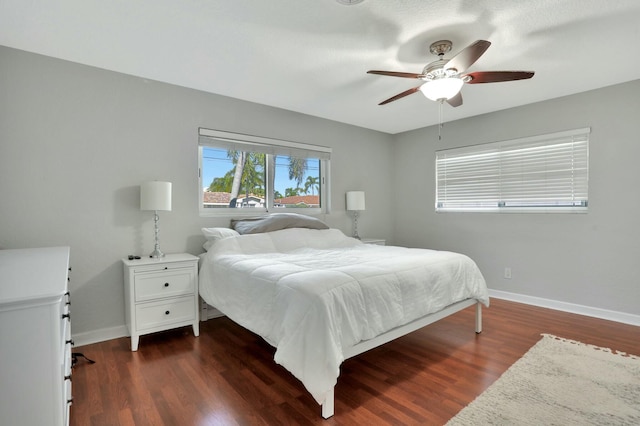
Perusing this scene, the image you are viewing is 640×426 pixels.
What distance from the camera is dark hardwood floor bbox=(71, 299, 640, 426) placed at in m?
1.80

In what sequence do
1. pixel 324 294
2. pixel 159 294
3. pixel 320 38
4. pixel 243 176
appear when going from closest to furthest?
1. pixel 324 294
2. pixel 320 38
3. pixel 159 294
4. pixel 243 176

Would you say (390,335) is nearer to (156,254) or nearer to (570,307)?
(156,254)

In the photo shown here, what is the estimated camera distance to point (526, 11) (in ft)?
6.54

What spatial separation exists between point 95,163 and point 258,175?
165cm

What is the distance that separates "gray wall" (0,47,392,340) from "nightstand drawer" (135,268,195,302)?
45 cm

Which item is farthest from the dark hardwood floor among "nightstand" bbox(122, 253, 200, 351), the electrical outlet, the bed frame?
the electrical outlet

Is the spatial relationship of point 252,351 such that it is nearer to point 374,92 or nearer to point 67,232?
point 67,232

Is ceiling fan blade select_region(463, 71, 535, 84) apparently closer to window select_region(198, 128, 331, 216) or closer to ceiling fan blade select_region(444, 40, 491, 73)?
ceiling fan blade select_region(444, 40, 491, 73)

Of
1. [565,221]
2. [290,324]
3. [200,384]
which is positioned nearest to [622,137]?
[565,221]

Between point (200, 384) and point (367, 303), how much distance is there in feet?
4.00

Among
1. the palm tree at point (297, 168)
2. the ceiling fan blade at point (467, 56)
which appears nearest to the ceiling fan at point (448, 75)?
the ceiling fan blade at point (467, 56)

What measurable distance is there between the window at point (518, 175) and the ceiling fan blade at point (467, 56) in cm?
220

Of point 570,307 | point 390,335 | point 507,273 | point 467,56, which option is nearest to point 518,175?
point 507,273

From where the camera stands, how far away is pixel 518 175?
13.0 ft
